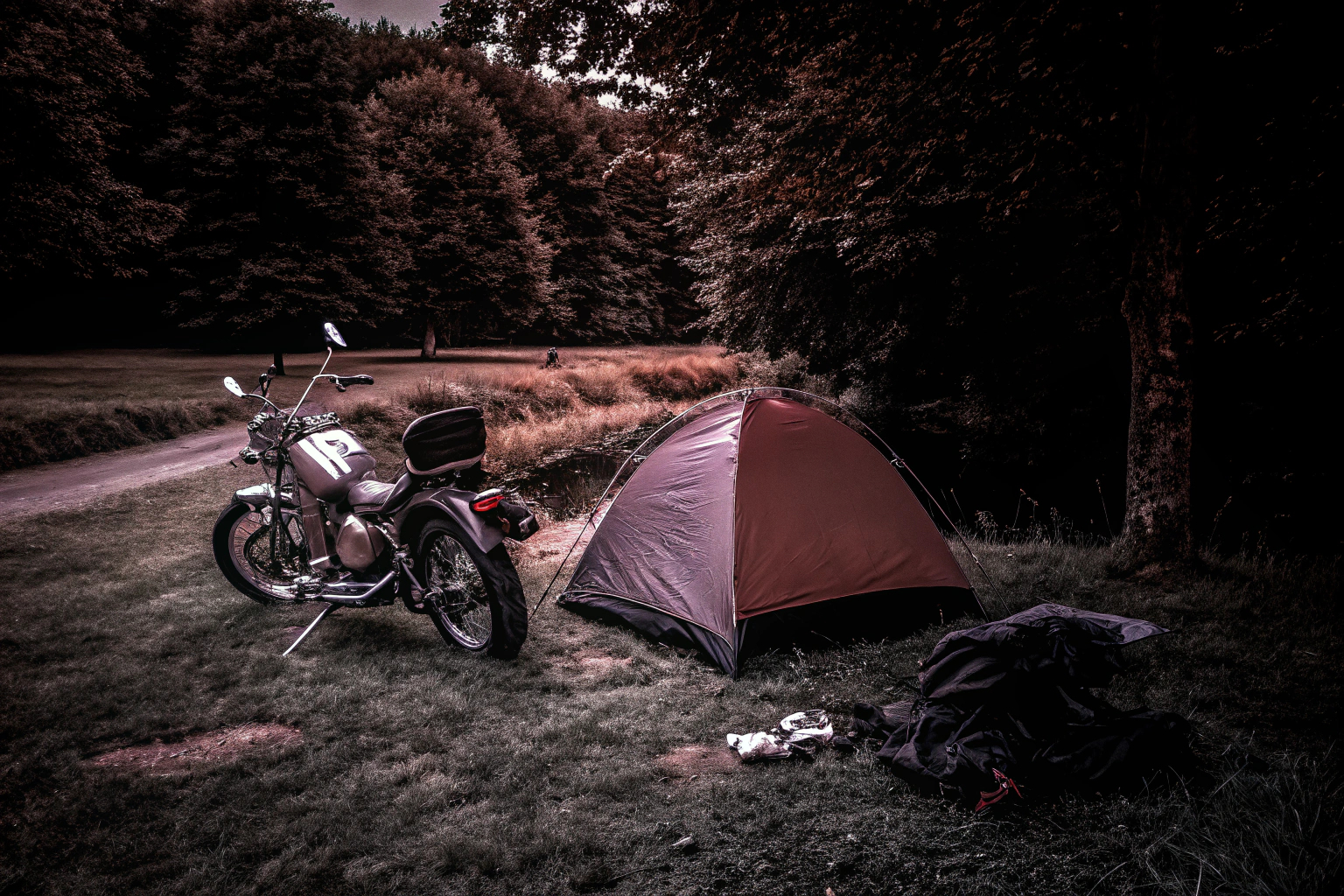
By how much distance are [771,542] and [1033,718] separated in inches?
71.0

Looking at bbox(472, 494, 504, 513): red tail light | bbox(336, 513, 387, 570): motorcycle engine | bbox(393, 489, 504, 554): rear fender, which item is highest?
bbox(472, 494, 504, 513): red tail light

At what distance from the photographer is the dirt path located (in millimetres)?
7531

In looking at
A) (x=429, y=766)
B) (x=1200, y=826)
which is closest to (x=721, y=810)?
(x=429, y=766)

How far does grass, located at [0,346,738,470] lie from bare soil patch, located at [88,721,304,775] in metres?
8.51

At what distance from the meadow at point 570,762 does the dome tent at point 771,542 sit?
30 cm

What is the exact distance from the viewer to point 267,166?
17.5m

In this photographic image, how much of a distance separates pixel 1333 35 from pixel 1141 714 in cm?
485

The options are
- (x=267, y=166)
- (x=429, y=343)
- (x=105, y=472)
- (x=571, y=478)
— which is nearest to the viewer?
(x=105, y=472)

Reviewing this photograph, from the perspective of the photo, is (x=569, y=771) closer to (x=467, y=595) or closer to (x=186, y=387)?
(x=467, y=595)

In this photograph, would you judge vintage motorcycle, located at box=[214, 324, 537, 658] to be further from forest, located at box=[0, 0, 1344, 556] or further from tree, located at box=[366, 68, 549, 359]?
tree, located at box=[366, 68, 549, 359]

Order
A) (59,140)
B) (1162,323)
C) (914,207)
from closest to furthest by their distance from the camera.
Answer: (1162,323) < (914,207) < (59,140)

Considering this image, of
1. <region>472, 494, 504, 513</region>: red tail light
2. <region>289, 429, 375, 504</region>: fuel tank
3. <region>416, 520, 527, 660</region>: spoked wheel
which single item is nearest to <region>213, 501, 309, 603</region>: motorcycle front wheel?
<region>289, 429, 375, 504</region>: fuel tank

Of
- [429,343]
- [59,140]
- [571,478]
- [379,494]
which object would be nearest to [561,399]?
[571,478]

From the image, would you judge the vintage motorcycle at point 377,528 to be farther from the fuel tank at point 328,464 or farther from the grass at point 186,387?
the grass at point 186,387
